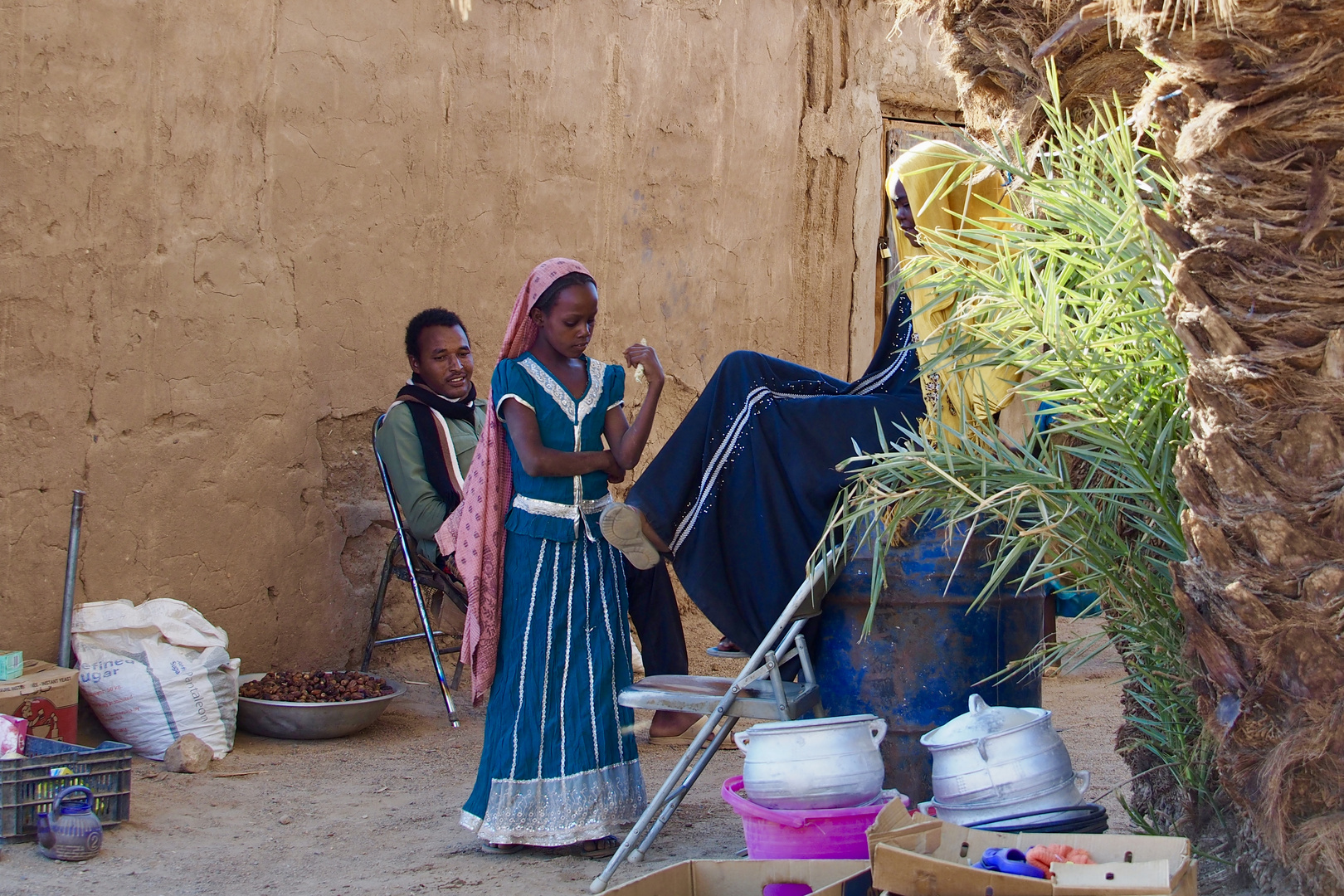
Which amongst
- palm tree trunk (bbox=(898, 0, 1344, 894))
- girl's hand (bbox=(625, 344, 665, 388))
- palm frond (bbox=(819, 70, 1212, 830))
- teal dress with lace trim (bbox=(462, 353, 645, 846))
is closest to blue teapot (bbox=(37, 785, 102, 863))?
teal dress with lace trim (bbox=(462, 353, 645, 846))

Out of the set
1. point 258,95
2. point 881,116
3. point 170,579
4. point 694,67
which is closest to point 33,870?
point 170,579

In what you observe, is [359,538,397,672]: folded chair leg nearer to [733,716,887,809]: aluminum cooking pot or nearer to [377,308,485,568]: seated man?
[377,308,485,568]: seated man

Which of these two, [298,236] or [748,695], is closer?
[748,695]

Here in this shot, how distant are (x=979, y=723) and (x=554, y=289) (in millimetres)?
1739

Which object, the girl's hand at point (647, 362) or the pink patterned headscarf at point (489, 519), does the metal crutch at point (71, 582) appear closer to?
the pink patterned headscarf at point (489, 519)

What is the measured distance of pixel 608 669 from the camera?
3840 mm

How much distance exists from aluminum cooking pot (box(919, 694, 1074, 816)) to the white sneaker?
91 centimetres

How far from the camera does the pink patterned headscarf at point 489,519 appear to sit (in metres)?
3.78

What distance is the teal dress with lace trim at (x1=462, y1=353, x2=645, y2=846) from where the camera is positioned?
12.2ft

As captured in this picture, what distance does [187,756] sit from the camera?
14.7 ft

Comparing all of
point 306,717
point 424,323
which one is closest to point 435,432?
point 424,323

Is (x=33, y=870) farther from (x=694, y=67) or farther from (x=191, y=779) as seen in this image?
(x=694, y=67)

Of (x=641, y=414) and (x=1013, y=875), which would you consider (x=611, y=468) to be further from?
(x=1013, y=875)

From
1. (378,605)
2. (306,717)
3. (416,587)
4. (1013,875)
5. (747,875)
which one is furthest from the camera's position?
(378,605)
